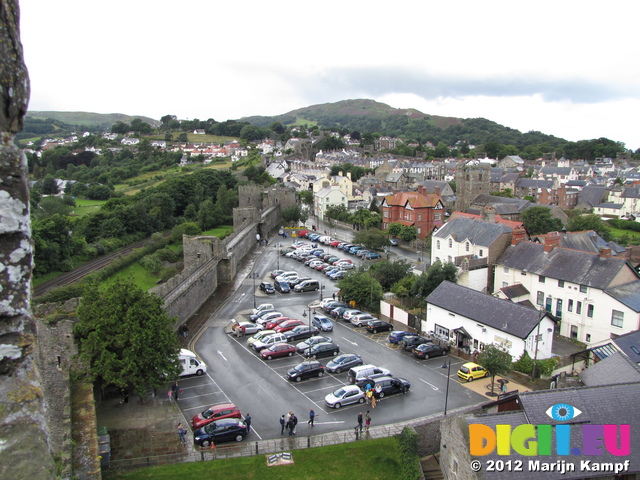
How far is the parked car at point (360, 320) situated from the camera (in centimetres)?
2884

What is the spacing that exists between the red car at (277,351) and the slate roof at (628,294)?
672 inches

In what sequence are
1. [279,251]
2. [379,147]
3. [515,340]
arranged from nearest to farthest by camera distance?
1. [515,340]
2. [279,251]
3. [379,147]

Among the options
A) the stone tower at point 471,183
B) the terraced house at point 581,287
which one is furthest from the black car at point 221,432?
the stone tower at point 471,183

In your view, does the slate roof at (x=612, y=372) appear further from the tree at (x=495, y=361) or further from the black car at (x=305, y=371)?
the black car at (x=305, y=371)

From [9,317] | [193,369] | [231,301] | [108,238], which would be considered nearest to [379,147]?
[108,238]

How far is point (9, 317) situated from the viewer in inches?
143

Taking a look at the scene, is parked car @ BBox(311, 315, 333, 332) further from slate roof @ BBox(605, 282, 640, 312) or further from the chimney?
the chimney

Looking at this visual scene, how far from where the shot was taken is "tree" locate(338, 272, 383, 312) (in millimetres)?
31589

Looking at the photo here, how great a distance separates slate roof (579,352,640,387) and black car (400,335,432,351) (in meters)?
7.70

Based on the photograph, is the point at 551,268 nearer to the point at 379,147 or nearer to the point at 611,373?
the point at 611,373

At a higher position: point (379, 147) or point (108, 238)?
point (379, 147)

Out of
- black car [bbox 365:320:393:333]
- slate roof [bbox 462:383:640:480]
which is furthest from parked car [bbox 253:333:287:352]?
slate roof [bbox 462:383:640:480]

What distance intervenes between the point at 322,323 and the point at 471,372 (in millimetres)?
9171

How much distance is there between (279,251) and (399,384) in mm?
30759
